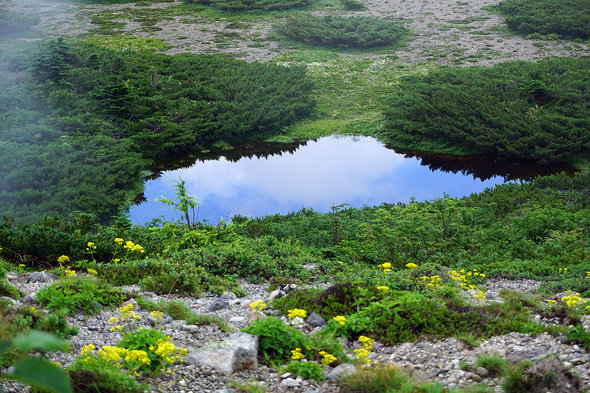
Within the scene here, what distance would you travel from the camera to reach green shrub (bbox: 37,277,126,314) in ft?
14.7

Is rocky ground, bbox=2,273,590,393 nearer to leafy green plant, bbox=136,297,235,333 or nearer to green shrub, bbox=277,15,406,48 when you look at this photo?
leafy green plant, bbox=136,297,235,333

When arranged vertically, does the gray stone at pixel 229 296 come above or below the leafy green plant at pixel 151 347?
below

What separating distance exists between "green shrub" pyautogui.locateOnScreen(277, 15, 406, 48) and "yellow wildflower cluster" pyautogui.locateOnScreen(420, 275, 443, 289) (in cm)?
2086

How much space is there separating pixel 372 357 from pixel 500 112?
42.0 feet

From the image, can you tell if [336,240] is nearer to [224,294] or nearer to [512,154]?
[224,294]

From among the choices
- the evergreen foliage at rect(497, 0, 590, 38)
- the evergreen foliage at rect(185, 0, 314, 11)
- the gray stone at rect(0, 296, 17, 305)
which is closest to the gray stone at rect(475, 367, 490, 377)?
the gray stone at rect(0, 296, 17, 305)

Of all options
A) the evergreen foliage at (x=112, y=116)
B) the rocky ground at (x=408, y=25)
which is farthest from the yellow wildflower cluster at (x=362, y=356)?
the rocky ground at (x=408, y=25)

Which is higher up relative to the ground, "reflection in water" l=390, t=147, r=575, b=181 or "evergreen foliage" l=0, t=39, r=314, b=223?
"evergreen foliage" l=0, t=39, r=314, b=223

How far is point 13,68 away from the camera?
66.1 feet

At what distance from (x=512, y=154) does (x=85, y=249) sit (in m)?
11.4

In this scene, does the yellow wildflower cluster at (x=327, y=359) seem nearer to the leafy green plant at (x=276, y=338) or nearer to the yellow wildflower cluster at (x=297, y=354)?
the yellow wildflower cluster at (x=297, y=354)

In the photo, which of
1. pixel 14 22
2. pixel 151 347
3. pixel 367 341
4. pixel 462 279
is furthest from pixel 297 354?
pixel 14 22

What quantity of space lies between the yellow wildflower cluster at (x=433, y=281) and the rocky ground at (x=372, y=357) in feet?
3.89

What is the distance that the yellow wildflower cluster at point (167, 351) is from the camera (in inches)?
133
